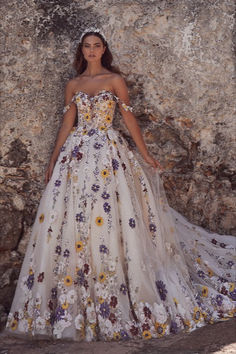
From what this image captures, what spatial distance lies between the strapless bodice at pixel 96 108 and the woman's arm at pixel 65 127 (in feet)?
0.35

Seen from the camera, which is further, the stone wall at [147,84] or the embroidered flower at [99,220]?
the stone wall at [147,84]

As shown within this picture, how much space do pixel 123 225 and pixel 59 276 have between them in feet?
1.67

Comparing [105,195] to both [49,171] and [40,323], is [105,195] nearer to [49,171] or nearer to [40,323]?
[49,171]

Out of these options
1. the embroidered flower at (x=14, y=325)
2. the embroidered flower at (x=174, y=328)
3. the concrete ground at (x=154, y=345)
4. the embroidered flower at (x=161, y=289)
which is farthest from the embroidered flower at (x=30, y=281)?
the embroidered flower at (x=174, y=328)

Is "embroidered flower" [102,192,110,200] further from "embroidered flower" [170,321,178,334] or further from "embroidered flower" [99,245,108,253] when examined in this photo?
"embroidered flower" [170,321,178,334]

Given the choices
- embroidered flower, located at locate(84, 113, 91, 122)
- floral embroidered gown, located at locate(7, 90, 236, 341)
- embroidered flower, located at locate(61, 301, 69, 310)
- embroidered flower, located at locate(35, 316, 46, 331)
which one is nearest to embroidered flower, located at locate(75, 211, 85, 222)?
floral embroidered gown, located at locate(7, 90, 236, 341)

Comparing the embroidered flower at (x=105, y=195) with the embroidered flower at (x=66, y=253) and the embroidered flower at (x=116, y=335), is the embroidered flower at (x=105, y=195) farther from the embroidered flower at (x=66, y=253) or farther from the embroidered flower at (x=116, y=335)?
the embroidered flower at (x=116, y=335)

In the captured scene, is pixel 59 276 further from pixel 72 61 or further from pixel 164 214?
pixel 72 61

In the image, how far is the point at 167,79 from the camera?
3.46 meters

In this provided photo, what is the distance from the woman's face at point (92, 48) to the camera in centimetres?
333

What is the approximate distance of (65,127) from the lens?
3.37 m

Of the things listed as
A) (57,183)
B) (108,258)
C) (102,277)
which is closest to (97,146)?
(57,183)

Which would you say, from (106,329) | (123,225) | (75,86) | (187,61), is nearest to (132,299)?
(106,329)

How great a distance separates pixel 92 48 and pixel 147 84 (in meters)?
0.50
